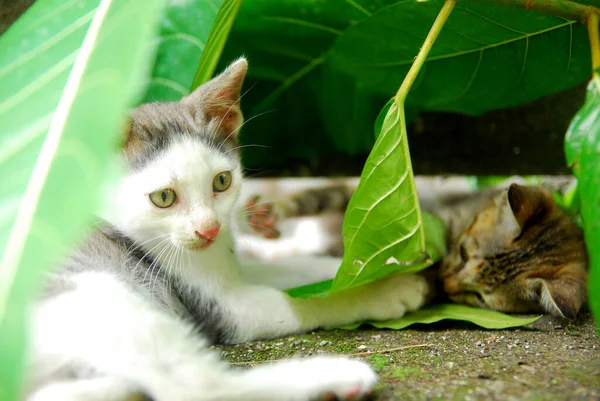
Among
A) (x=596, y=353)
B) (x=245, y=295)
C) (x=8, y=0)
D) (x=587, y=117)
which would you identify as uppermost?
(x=8, y=0)

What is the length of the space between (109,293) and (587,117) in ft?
3.16

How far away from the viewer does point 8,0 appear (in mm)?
1617

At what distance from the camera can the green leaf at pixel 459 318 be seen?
130cm

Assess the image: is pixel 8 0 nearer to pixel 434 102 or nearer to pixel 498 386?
pixel 434 102

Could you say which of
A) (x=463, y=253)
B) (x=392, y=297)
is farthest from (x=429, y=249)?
(x=463, y=253)

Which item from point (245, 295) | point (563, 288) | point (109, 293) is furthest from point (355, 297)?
point (109, 293)

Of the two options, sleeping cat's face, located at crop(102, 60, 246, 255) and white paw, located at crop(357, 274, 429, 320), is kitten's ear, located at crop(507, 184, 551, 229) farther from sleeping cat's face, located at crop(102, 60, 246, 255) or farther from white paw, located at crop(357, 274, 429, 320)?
sleeping cat's face, located at crop(102, 60, 246, 255)

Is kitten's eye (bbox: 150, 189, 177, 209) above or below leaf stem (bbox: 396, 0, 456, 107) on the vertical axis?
below

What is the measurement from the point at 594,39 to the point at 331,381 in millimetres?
865

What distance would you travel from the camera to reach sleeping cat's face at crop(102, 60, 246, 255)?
1.23 meters

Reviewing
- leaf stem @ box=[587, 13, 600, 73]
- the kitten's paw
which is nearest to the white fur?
the kitten's paw

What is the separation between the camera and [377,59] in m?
1.61

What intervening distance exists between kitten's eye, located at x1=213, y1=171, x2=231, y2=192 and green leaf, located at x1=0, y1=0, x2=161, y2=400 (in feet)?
1.88

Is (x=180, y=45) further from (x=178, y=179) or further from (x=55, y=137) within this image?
(x=55, y=137)
